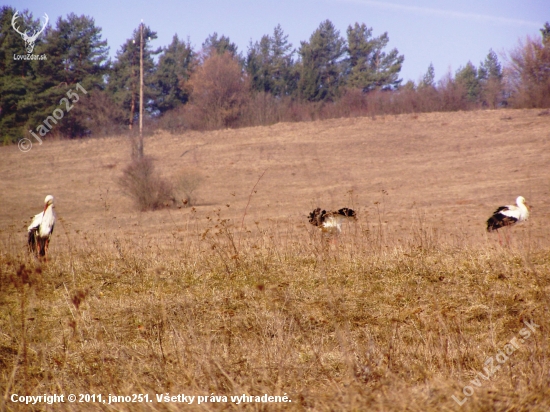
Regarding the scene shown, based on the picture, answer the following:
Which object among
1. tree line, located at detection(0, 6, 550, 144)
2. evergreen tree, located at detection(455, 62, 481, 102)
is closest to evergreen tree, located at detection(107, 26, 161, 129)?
tree line, located at detection(0, 6, 550, 144)

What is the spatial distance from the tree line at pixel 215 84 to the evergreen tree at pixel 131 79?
10 cm

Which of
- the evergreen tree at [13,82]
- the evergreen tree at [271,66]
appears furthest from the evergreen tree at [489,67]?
the evergreen tree at [13,82]

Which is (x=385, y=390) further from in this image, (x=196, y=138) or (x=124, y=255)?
(x=196, y=138)

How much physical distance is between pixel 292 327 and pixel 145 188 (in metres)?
20.2

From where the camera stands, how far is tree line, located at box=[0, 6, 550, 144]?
1722 inches

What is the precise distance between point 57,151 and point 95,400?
39666 millimetres

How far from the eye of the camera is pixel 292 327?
16.9 ft

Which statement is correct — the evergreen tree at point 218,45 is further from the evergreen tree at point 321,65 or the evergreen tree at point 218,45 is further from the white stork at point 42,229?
the white stork at point 42,229

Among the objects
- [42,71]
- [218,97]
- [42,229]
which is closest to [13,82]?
[42,71]

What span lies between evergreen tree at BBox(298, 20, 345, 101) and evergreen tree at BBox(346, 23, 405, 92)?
1353mm

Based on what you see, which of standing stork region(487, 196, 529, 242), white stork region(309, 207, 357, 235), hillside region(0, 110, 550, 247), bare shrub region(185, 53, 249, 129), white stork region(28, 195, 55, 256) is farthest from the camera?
bare shrub region(185, 53, 249, 129)

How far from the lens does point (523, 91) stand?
42312 millimetres

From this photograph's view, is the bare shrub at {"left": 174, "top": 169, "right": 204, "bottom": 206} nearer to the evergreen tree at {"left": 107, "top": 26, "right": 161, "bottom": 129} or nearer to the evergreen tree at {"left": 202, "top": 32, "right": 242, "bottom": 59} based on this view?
the evergreen tree at {"left": 107, "top": 26, "right": 161, "bottom": 129}

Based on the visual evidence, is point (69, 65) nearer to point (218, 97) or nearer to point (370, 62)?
point (218, 97)
